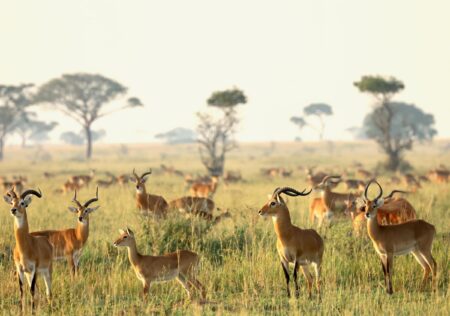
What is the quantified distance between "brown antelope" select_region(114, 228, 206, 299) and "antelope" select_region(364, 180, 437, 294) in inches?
87.5

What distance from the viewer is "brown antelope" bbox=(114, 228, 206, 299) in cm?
733

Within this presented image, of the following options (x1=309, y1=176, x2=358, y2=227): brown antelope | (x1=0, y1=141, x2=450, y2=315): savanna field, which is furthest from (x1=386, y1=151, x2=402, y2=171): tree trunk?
(x1=0, y1=141, x2=450, y2=315): savanna field

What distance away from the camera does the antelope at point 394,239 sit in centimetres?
760

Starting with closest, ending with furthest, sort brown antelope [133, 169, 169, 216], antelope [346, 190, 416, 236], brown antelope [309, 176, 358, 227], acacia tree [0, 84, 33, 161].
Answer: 1. antelope [346, 190, 416, 236]
2. brown antelope [133, 169, 169, 216]
3. brown antelope [309, 176, 358, 227]
4. acacia tree [0, 84, 33, 161]

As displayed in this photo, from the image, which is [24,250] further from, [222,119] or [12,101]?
[12,101]

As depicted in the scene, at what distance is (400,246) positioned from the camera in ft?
25.1

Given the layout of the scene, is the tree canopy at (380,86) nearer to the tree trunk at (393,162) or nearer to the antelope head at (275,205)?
the tree trunk at (393,162)

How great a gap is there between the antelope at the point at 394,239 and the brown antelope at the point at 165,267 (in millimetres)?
2222

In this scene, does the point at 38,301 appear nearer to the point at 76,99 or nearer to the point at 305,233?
the point at 305,233

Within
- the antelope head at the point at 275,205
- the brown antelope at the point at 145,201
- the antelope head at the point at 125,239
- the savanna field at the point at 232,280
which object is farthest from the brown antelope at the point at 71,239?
the brown antelope at the point at 145,201

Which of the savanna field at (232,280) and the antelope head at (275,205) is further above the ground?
the antelope head at (275,205)

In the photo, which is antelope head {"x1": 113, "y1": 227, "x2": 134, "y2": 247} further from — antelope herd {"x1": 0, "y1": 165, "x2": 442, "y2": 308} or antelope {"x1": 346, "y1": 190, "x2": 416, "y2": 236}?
antelope {"x1": 346, "y1": 190, "x2": 416, "y2": 236}

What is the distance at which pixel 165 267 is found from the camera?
732 centimetres

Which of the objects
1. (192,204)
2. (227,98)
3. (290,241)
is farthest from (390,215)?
(227,98)
